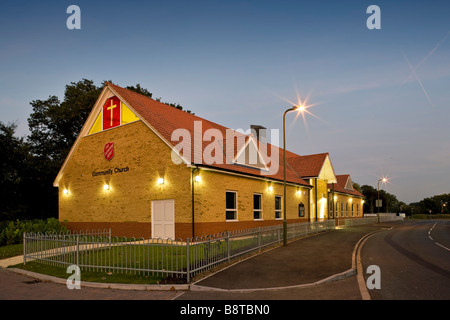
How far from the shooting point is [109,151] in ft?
71.5

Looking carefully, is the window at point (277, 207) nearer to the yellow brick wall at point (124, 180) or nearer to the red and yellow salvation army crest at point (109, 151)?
the yellow brick wall at point (124, 180)

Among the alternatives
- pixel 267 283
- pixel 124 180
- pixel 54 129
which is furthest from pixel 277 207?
pixel 54 129

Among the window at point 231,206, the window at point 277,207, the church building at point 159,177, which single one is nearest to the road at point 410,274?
the window at point 231,206

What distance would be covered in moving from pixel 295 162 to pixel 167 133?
20.5 metres

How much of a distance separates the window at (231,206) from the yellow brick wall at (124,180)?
3429 mm

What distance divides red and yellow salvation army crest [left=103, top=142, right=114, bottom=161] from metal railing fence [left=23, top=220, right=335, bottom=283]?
838 centimetres

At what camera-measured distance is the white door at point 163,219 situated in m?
18.0

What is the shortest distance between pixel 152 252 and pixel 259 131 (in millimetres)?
23051

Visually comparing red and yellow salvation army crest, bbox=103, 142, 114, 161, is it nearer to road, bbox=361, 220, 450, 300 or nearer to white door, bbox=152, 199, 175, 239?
white door, bbox=152, 199, 175, 239

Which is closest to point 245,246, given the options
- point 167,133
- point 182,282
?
point 182,282

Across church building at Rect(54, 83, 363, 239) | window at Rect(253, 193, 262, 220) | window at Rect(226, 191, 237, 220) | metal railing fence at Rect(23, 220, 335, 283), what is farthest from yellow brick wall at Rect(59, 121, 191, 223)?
window at Rect(253, 193, 262, 220)

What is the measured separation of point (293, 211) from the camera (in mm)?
28266

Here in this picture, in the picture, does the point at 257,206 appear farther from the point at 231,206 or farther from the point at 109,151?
the point at 109,151
